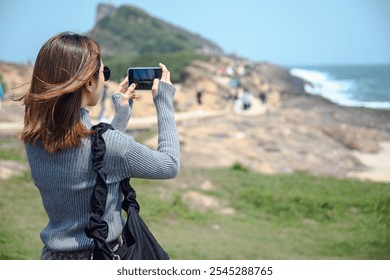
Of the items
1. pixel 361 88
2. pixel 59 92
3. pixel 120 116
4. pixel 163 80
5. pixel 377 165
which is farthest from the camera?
pixel 361 88

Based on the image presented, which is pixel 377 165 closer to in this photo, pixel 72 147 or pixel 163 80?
pixel 163 80

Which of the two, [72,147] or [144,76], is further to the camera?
[144,76]

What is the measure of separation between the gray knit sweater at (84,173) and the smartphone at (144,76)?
0.66 ft

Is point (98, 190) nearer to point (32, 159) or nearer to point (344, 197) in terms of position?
point (32, 159)

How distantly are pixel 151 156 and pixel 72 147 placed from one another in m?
0.25

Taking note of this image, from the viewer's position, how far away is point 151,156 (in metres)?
1.68

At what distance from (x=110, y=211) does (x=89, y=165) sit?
0.60 feet

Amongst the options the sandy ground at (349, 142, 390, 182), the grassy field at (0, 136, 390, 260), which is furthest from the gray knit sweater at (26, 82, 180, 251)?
the sandy ground at (349, 142, 390, 182)

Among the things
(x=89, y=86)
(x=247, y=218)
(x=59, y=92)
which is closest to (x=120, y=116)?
(x=89, y=86)

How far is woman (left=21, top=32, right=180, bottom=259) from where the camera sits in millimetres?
1635

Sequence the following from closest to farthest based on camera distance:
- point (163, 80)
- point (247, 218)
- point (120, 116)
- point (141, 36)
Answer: point (163, 80)
point (120, 116)
point (247, 218)
point (141, 36)

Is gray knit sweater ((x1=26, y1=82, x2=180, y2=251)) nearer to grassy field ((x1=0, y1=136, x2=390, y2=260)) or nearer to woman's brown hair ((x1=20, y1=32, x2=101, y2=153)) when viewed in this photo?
woman's brown hair ((x1=20, y1=32, x2=101, y2=153))

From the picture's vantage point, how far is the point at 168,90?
185 cm
